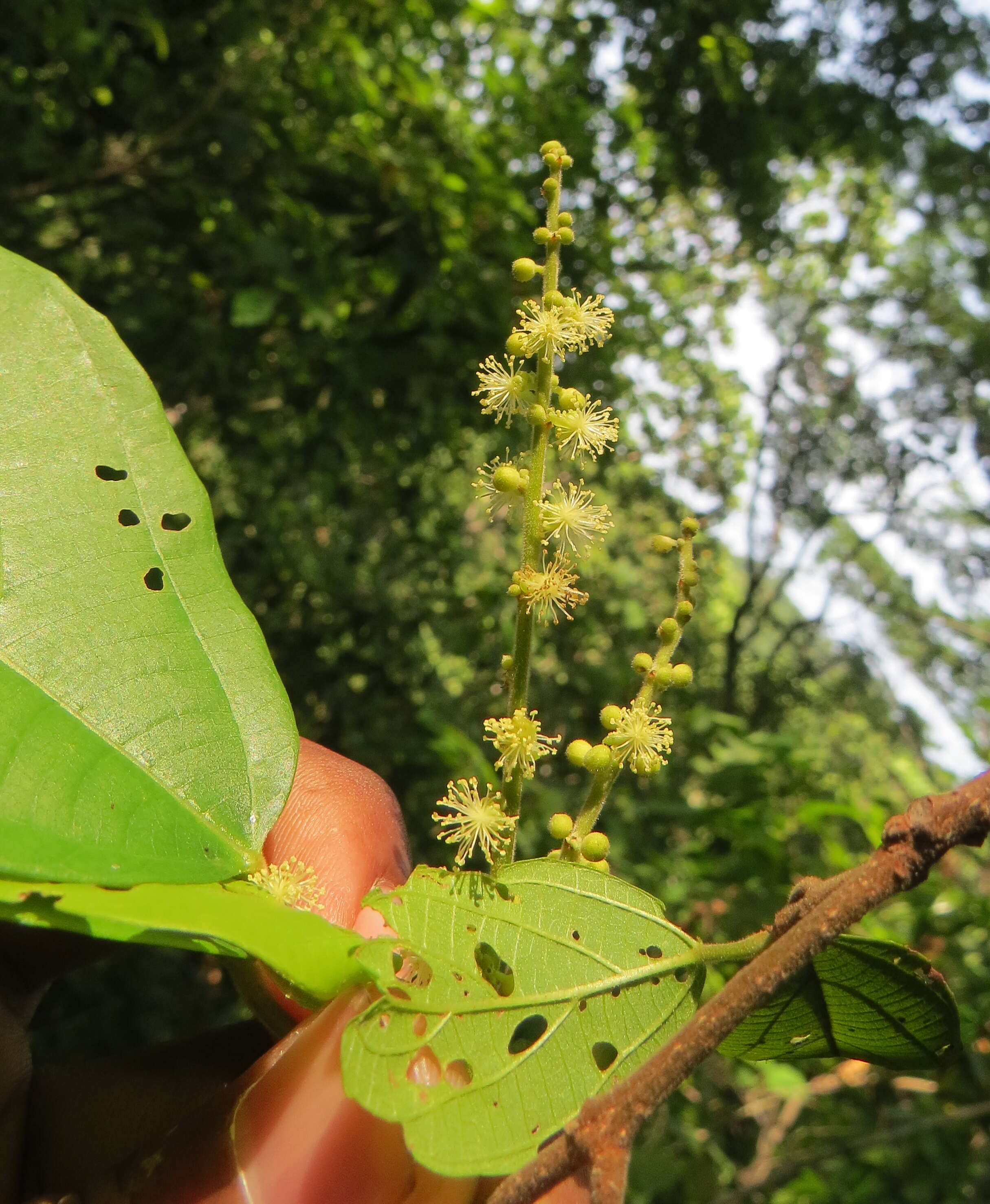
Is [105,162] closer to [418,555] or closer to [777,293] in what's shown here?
[418,555]

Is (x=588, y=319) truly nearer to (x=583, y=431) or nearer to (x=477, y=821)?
(x=583, y=431)

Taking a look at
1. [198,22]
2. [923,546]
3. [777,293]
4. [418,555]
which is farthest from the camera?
[777,293]

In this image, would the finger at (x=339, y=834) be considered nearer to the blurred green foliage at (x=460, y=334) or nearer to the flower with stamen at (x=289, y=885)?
the flower with stamen at (x=289, y=885)

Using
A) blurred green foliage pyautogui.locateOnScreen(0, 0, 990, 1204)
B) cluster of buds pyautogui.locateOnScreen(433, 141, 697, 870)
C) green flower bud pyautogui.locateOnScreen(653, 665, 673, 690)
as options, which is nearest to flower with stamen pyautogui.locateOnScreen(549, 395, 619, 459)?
cluster of buds pyautogui.locateOnScreen(433, 141, 697, 870)

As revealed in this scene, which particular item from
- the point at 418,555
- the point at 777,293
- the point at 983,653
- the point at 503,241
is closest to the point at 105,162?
the point at 503,241

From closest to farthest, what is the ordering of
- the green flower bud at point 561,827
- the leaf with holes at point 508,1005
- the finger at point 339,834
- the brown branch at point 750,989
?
the brown branch at point 750,989 < the leaf with holes at point 508,1005 < the green flower bud at point 561,827 < the finger at point 339,834

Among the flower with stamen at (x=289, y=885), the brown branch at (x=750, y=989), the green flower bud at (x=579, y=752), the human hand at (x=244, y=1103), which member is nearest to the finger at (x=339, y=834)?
the human hand at (x=244, y=1103)
